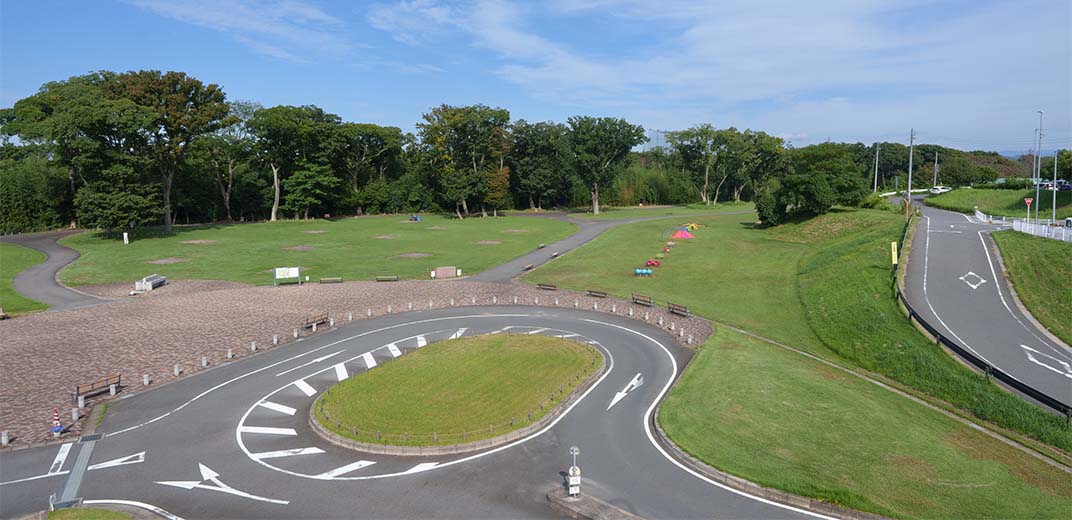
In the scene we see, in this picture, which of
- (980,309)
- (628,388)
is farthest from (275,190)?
(980,309)

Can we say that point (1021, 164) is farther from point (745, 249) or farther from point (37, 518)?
point (37, 518)

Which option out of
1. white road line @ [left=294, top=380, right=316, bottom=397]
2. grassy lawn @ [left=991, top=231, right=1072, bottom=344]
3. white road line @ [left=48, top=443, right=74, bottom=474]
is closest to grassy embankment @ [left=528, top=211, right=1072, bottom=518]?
grassy lawn @ [left=991, top=231, right=1072, bottom=344]

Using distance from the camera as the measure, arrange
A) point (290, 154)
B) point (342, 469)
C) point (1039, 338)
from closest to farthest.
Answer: point (342, 469) < point (1039, 338) < point (290, 154)

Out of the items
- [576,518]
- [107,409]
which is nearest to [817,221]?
[576,518]

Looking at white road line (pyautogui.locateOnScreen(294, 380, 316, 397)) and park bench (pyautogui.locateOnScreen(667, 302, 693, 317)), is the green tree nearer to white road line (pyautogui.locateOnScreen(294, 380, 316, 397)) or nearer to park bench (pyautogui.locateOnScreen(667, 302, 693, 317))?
park bench (pyautogui.locateOnScreen(667, 302, 693, 317))

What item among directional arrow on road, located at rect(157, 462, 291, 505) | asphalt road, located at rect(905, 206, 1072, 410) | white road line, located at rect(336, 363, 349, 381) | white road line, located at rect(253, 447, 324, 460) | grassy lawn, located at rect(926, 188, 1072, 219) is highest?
grassy lawn, located at rect(926, 188, 1072, 219)

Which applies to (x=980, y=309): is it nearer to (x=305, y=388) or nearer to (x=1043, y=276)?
(x=1043, y=276)

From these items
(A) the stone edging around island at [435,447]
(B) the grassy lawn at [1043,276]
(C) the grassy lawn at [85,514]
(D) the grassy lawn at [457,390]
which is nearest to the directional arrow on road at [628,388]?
(D) the grassy lawn at [457,390]
